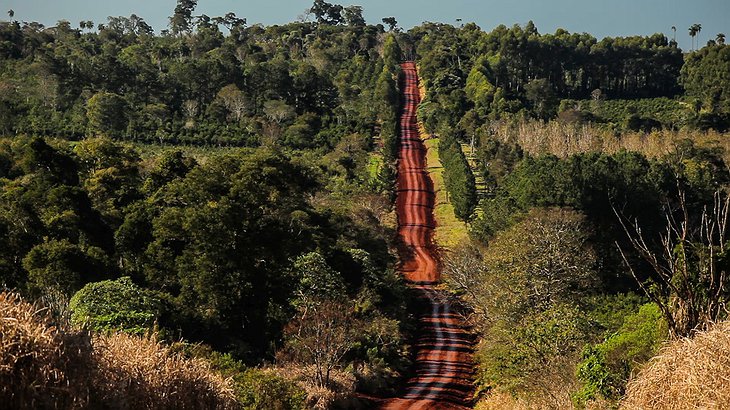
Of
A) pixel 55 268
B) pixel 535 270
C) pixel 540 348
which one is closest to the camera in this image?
pixel 540 348

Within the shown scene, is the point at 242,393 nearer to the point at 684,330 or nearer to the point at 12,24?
the point at 684,330

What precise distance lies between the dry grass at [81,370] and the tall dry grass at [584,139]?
207 feet

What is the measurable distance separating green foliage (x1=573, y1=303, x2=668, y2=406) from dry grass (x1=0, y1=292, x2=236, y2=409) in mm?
10518

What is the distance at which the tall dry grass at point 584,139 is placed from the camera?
72.1m

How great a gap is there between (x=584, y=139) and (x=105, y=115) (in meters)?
50.9

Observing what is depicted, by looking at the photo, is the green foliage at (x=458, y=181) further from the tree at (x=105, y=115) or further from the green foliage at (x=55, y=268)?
the green foliage at (x=55, y=268)

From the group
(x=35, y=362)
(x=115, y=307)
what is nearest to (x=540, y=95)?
(x=115, y=307)

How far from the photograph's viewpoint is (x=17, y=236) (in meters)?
28.1

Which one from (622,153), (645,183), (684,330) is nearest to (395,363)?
(684,330)

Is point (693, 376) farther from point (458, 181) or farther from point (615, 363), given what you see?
point (458, 181)

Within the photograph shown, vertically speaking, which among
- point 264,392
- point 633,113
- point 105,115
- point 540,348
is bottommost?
point 540,348

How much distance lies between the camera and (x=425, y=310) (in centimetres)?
4722

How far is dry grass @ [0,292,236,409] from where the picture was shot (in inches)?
305

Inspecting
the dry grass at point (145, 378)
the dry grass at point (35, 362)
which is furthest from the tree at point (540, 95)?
the dry grass at point (35, 362)
